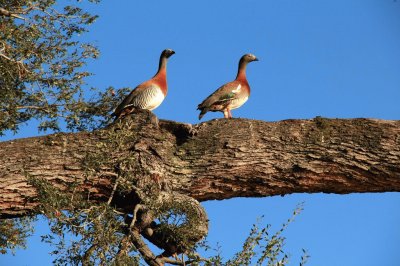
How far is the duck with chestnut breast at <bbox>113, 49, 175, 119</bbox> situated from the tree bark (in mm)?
2283

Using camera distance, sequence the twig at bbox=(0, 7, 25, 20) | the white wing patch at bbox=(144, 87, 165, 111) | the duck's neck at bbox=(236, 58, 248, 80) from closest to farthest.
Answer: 1. the twig at bbox=(0, 7, 25, 20)
2. the white wing patch at bbox=(144, 87, 165, 111)
3. the duck's neck at bbox=(236, 58, 248, 80)

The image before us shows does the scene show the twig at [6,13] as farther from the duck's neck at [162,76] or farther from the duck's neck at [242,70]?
the duck's neck at [242,70]

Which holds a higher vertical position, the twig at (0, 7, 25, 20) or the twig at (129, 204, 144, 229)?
the twig at (0, 7, 25, 20)

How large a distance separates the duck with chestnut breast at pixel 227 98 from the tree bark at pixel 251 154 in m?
3.40

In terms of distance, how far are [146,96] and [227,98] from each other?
1.72 metres

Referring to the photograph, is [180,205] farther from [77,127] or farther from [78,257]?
[77,127]

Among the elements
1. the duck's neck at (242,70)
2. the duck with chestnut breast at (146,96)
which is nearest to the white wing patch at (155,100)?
the duck with chestnut breast at (146,96)

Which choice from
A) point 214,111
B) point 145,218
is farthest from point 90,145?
point 214,111

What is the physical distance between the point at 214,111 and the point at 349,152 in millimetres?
4220

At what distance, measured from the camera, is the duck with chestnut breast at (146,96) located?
11.3 m

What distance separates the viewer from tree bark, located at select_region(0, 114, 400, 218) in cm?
862

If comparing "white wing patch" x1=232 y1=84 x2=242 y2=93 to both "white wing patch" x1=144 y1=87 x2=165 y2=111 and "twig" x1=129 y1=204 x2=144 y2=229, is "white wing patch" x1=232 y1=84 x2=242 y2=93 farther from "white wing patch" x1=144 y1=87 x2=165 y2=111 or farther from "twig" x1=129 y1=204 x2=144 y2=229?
"twig" x1=129 y1=204 x2=144 y2=229

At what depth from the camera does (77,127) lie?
11.4m

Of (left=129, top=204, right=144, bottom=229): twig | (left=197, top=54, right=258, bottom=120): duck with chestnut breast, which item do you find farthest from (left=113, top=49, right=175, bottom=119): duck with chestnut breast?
(left=129, top=204, right=144, bottom=229): twig
